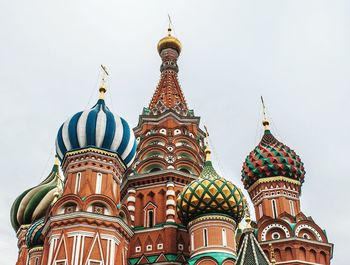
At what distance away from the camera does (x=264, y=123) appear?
78.2 ft

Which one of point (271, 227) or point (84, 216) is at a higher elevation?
point (271, 227)

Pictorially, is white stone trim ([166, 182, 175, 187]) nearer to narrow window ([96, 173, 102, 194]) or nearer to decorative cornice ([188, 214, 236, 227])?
decorative cornice ([188, 214, 236, 227])

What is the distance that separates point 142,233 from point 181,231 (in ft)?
4.99

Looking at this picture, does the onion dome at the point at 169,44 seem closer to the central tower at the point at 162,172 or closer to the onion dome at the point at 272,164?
the central tower at the point at 162,172

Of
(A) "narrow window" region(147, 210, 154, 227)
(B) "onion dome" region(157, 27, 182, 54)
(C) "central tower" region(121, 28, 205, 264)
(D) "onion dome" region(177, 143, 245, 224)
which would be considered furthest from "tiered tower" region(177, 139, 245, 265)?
(B) "onion dome" region(157, 27, 182, 54)

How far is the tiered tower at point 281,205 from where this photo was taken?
738 inches

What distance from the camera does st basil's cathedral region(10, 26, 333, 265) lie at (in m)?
16.1

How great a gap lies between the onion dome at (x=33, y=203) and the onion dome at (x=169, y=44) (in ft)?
30.3

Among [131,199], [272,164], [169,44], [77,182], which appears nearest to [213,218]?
[131,199]

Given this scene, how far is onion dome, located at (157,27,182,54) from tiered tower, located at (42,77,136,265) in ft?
30.0

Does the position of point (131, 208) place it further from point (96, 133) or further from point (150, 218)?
point (96, 133)

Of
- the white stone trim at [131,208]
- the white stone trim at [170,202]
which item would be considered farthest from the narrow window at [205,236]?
the white stone trim at [131,208]

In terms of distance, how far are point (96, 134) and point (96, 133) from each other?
1.5 inches

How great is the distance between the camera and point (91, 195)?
1669 cm
